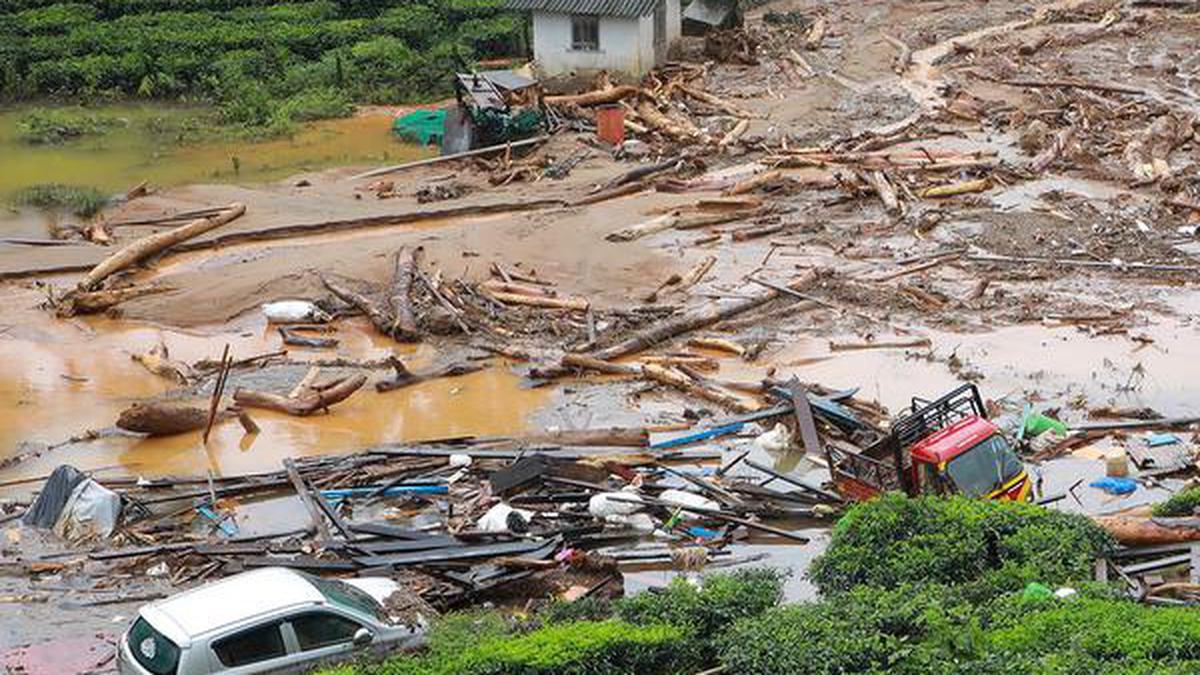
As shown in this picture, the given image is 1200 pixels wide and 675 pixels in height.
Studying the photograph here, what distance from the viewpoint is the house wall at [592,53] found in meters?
39.9

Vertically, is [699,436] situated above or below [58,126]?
below

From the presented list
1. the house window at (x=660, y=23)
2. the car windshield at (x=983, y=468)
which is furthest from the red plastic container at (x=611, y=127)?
the car windshield at (x=983, y=468)

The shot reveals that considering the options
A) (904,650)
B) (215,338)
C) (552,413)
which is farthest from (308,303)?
(904,650)

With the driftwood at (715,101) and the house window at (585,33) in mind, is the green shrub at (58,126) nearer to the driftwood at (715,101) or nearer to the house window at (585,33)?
the house window at (585,33)

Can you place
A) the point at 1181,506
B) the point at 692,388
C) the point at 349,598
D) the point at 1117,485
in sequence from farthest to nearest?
the point at 692,388 → the point at 1117,485 → the point at 1181,506 → the point at 349,598

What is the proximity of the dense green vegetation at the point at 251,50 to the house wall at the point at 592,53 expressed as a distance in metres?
2.75

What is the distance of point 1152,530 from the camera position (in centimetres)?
1543

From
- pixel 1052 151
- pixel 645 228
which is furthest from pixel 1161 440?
pixel 1052 151

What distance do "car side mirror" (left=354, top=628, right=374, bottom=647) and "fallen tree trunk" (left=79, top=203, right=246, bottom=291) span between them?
1514 centimetres

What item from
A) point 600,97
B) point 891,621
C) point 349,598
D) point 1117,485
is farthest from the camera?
point 600,97

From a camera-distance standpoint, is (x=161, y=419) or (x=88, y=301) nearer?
(x=161, y=419)

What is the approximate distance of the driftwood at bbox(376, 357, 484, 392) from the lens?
75.5 ft

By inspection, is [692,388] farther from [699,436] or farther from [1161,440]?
[1161,440]

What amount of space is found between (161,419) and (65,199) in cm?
1429
